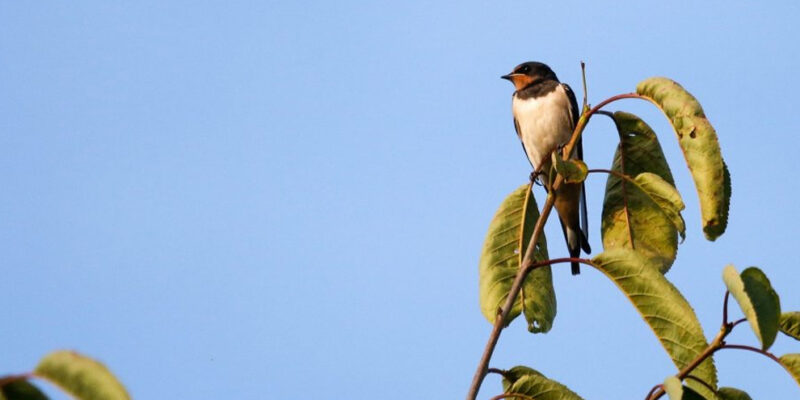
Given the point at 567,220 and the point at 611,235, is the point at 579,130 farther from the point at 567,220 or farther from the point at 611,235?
the point at 567,220

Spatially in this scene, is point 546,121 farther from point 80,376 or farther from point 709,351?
point 80,376

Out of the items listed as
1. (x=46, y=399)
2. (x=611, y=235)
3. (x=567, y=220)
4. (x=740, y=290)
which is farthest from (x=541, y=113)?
(x=46, y=399)

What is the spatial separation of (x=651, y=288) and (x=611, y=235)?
713 millimetres

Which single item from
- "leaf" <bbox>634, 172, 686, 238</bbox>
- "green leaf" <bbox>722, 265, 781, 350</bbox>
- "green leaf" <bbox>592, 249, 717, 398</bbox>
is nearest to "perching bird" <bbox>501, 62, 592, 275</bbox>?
"leaf" <bbox>634, 172, 686, 238</bbox>

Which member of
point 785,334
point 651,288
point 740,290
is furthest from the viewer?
point 651,288

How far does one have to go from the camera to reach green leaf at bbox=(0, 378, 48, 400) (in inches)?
65.3

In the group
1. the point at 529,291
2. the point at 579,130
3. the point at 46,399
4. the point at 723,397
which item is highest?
the point at 579,130

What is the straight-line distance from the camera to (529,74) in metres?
8.77

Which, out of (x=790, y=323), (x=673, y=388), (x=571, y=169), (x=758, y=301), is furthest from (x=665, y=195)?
(x=673, y=388)

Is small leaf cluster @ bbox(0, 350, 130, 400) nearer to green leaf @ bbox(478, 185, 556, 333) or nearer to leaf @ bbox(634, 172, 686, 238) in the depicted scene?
green leaf @ bbox(478, 185, 556, 333)

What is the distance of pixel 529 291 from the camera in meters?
3.62

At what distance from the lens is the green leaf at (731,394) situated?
2867mm

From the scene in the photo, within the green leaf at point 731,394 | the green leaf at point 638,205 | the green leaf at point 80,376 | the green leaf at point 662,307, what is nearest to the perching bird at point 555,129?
the green leaf at point 638,205

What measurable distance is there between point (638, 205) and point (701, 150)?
0.62 m
